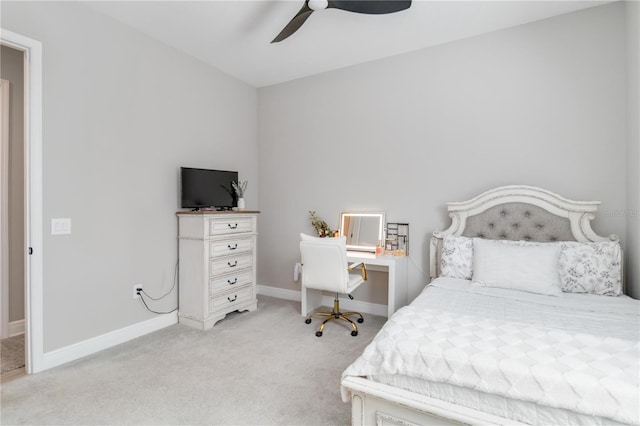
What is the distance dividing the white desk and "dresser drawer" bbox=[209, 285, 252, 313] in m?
0.67

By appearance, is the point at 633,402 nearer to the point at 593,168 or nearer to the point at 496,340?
the point at 496,340

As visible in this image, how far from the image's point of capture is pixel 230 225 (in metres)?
3.29

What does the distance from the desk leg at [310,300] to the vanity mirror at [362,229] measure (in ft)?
2.16

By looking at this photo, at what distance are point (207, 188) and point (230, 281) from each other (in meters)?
1.02

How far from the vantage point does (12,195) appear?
2.88 metres

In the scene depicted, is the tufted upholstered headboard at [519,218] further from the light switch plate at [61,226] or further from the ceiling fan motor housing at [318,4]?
the light switch plate at [61,226]

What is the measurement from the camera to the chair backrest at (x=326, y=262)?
2.79 metres

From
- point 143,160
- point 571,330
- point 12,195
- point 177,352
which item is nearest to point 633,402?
point 571,330

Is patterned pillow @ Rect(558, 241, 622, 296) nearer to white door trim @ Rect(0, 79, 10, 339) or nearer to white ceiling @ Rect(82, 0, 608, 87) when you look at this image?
white ceiling @ Rect(82, 0, 608, 87)

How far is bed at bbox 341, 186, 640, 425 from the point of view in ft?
3.61

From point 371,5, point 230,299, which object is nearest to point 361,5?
point 371,5

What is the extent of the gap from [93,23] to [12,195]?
1.71 metres

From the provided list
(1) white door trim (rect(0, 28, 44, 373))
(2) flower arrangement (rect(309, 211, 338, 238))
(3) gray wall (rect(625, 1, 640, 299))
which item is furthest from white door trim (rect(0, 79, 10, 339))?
(3) gray wall (rect(625, 1, 640, 299))

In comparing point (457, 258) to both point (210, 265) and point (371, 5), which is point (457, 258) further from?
point (210, 265)
